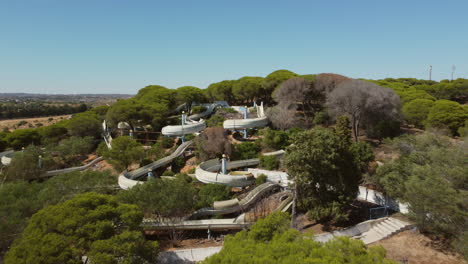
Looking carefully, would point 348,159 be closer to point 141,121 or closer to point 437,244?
point 437,244

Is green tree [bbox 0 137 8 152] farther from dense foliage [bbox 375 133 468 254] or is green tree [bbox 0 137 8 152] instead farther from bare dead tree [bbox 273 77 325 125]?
dense foliage [bbox 375 133 468 254]

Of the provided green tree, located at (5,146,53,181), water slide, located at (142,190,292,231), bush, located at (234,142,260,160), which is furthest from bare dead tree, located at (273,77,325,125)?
green tree, located at (5,146,53,181)

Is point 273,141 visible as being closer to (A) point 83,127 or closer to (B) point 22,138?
(A) point 83,127

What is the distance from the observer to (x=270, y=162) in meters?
23.1

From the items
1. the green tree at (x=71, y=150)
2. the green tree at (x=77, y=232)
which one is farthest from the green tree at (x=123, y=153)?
the green tree at (x=77, y=232)

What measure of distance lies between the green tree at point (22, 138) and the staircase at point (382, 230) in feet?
149

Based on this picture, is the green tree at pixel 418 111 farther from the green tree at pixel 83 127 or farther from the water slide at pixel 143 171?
the green tree at pixel 83 127

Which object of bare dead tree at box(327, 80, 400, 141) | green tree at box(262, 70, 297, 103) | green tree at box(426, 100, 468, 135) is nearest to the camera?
bare dead tree at box(327, 80, 400, 141)

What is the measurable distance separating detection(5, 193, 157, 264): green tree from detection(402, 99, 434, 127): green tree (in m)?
34.5

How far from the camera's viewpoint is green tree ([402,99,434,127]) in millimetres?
30672

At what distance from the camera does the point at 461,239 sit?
9.95 metres

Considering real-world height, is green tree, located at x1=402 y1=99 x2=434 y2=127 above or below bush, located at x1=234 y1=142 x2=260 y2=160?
above

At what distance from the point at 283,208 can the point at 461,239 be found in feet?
30.2

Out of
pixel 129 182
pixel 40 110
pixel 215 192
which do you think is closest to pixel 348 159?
pixel 215 192
